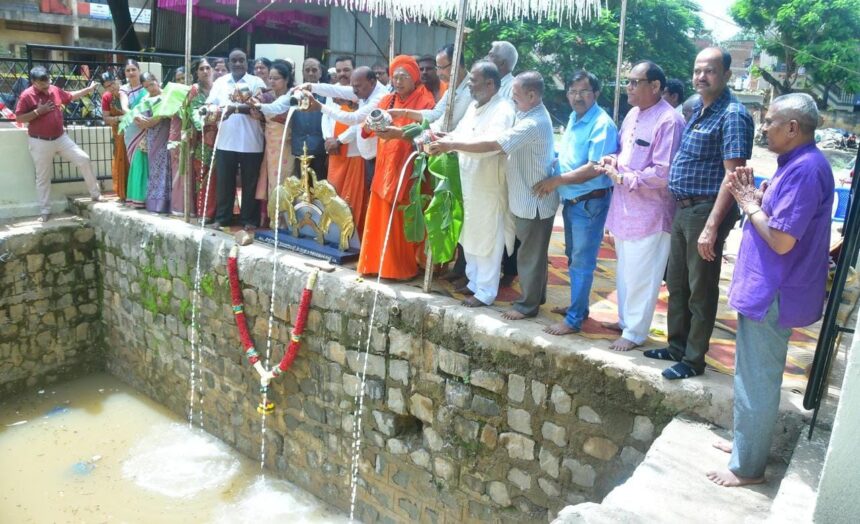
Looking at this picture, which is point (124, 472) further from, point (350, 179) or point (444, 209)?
point (444, 209)

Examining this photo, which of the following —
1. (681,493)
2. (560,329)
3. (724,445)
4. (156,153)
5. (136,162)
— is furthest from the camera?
(136,162)

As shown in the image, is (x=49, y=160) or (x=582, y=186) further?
(x=49, y=160)

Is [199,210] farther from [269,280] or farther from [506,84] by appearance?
[506,84]

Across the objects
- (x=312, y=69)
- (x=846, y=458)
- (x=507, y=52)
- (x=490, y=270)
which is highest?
(x=507, y=52)

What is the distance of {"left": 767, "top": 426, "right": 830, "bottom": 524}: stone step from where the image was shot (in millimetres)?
2725

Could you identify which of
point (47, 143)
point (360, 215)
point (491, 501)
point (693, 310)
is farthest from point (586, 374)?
point (47, 143)

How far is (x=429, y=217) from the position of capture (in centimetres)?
496

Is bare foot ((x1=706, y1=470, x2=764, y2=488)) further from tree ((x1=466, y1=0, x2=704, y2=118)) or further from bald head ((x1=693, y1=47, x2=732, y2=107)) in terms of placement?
tree ((x1=466, y1=0, x2=704, y2=118))

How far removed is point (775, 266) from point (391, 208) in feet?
10.0

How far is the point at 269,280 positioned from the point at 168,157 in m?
2.60

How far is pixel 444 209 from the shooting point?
4918mm

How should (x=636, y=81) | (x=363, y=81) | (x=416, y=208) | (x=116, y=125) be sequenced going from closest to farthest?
(x=636, y=81), (x=416, y=208), (x=363, y=81), (x=116, y=125)

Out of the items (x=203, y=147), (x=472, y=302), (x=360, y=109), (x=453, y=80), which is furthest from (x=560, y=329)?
(x=203, y=147)

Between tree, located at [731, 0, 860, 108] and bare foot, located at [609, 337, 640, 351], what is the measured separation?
19318mm
